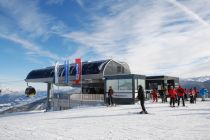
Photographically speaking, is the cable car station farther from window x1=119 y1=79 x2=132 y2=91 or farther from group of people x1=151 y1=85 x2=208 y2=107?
group of people x1=151 y1=85 x2=208 y2=107

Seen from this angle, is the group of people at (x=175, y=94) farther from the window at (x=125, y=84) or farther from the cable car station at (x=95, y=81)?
the window at (x=125, y=84)

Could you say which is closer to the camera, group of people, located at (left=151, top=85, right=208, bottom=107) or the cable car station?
group of people, located at (left=151, top=85, right=208, bottom=107)

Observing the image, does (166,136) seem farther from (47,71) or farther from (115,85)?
(47,71)

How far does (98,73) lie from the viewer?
132 feet

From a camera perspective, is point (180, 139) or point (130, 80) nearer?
point (180, 139)

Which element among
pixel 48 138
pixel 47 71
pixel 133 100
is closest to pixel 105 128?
pixel 48 138

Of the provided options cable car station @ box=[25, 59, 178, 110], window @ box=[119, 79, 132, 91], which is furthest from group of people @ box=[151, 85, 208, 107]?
window @ box=[119, 79, 132, 91]

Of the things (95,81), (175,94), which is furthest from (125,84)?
(95,81)

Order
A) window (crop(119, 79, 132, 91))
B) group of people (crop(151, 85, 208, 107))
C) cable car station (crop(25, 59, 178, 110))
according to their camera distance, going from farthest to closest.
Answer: cable car station (crop(25, 59, 178, 110)), window (crop(119, 79, 132, 91)), group of people (crop(151, 85, 208, 107))

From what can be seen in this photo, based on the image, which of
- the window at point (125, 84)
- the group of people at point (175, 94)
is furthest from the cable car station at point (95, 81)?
the group of people at point (175, 94)

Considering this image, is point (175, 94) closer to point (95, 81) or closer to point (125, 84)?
point (125, 84)

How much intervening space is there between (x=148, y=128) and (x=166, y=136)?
179cm

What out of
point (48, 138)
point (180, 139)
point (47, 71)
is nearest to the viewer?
point (180, 139)

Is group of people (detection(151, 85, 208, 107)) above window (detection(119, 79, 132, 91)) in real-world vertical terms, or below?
below
